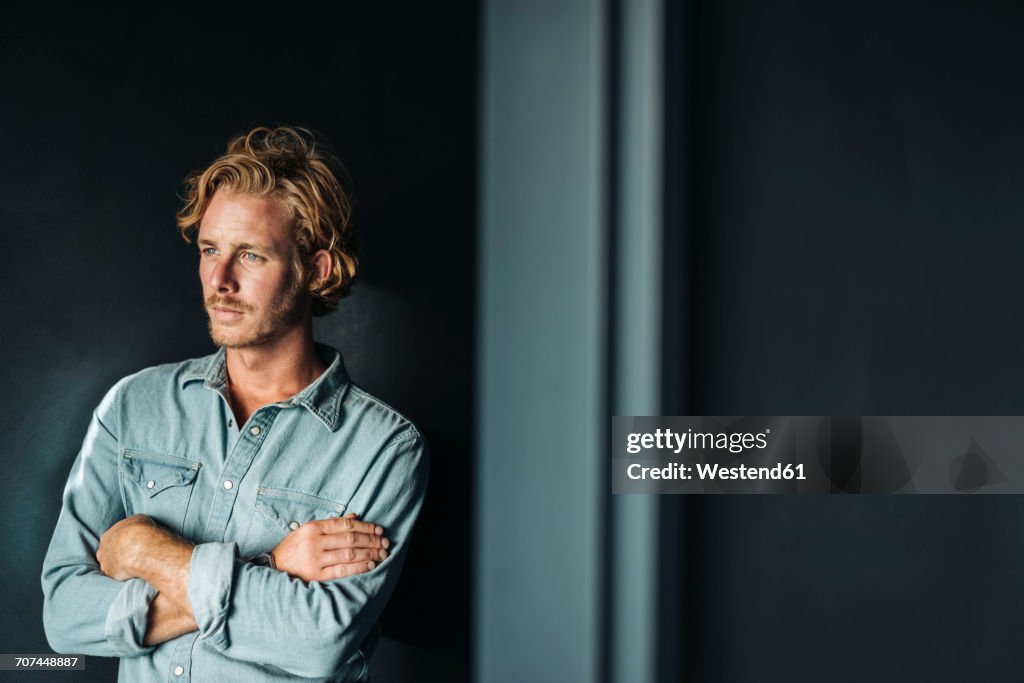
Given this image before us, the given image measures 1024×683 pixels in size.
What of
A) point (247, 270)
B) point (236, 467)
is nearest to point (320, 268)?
point (247, 270)

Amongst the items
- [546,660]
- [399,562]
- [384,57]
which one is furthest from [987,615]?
[384,57]

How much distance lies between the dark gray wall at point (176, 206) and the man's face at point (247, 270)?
3 centimetres

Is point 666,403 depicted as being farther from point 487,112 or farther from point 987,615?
point 987,615

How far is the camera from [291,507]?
87 centimetres

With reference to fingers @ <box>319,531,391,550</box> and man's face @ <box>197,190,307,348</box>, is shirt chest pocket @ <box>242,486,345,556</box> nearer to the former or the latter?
fingers @ <box>319,531,391,550</box>

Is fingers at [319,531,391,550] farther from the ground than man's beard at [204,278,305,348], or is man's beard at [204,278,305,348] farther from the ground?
man's beard at [204,278,305,348]

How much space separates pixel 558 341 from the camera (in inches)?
29.7

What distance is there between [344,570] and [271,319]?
0.92 ft

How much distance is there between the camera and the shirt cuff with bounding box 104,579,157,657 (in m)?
Answer: 0.83

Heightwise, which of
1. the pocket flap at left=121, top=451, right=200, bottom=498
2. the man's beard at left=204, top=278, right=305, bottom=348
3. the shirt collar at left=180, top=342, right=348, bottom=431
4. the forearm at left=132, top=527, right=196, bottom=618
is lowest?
the forearm at left=132, top=527, right=196, bottom=618

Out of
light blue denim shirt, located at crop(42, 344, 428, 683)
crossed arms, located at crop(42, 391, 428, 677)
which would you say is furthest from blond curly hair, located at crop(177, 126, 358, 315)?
crossed arms, located at crop(42, 391, 428, 677)

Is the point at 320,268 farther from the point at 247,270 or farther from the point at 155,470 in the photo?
the point at 155,470

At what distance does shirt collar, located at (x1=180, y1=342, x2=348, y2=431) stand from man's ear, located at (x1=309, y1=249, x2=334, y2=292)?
0.08 meters

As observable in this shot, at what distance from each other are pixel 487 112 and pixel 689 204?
232 millimetres
